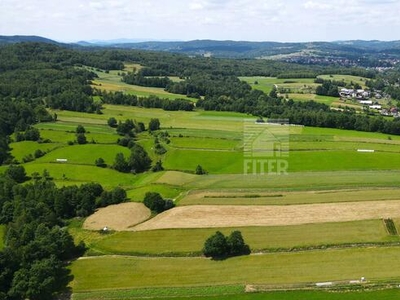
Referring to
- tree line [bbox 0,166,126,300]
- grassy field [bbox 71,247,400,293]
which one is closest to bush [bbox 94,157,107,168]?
tree line [bbox 0,166,126,300]

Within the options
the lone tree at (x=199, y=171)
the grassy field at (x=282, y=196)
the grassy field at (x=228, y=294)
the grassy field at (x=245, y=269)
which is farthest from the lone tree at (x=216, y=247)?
the lone tree at (x=199, y=171)

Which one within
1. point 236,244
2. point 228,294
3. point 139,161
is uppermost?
point 139,161

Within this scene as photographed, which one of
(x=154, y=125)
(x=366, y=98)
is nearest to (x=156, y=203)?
(x=154, y=125)

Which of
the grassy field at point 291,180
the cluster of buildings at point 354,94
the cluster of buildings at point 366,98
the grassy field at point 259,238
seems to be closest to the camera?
the grassy field at point 259,238

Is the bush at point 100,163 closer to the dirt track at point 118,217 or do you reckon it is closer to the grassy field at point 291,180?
the grassy field at point 291,180

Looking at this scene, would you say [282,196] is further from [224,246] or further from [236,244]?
[224,246]

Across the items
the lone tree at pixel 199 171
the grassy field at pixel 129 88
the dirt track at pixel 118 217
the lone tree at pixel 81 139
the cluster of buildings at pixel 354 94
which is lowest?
the dirt track at pixel 118 217

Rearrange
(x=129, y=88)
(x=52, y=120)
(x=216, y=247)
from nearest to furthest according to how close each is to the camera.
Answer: (x=216, y=247) → (x=52, y=120) → (x=129, y=88)
